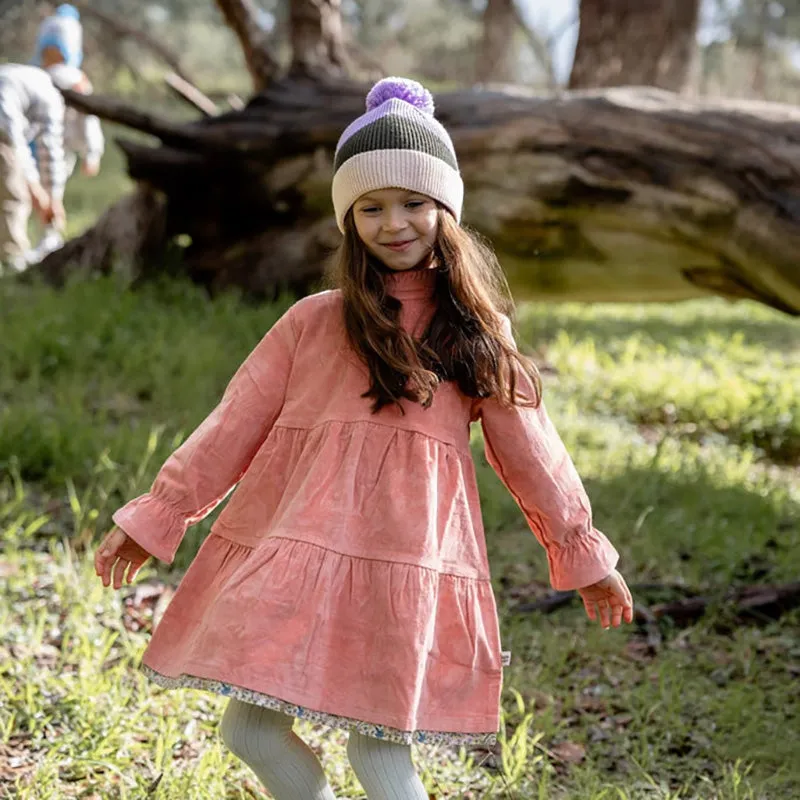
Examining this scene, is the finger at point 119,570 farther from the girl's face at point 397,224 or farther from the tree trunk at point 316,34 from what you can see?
the tree trunk at point 316,34

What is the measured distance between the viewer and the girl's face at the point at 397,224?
2.41 metres

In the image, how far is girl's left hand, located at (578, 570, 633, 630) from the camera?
2.44 metres

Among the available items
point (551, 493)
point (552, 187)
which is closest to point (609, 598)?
point (551, 493)

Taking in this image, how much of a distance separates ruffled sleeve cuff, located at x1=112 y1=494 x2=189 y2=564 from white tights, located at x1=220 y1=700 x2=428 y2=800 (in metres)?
0.35

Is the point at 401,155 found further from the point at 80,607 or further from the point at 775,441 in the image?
the point at 775,441

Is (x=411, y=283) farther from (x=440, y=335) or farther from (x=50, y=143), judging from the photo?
(x=50, y=143)

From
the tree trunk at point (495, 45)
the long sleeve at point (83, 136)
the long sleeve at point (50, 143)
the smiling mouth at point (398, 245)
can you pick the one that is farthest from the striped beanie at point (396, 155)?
the tree trunk at point (495, 45)

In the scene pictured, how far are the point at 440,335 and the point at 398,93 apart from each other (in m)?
0.56

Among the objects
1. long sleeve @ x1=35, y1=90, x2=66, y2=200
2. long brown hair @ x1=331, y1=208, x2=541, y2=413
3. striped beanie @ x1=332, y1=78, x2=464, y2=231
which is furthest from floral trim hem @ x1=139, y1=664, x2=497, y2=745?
long sleeve @ x1=35, y1=90, x2=66, y2=200

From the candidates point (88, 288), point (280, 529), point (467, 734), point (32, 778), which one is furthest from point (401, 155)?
point (88, 288)

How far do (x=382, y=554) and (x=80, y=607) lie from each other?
67.3 inches

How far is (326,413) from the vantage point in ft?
7.81

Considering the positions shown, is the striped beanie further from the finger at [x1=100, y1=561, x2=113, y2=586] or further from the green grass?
the green grass

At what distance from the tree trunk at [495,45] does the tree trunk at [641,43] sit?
552 cm
